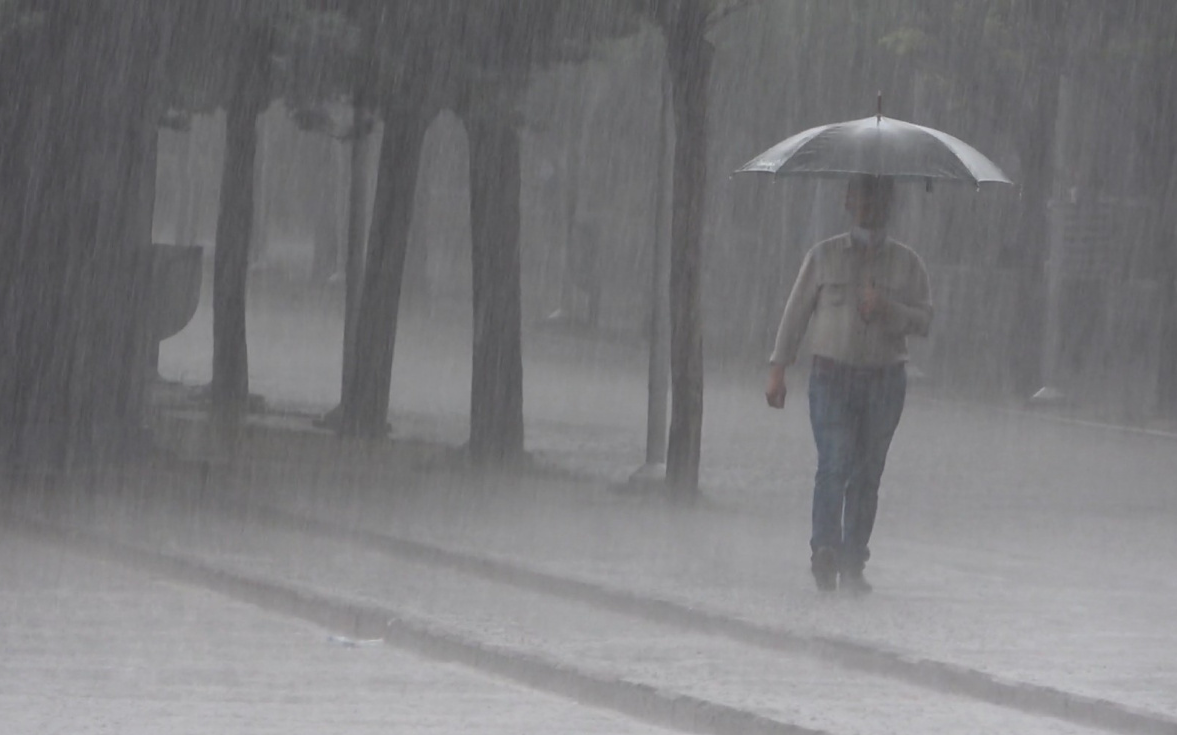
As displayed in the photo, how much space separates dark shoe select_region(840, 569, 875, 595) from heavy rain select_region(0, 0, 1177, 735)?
0.02 metres

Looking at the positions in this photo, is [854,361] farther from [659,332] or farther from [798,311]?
[659,332]

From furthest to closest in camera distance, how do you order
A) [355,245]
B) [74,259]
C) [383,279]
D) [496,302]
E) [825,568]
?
[355,245] → [383,279] → [496,302] → [74,259] → [825,568]

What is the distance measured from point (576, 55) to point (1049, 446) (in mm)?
6399

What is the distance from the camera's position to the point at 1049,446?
63.0 feet

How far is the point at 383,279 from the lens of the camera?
55.5 feet

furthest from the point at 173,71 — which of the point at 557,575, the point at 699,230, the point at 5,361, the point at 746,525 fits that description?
the point at 557,575

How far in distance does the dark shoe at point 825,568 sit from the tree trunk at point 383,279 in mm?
7290

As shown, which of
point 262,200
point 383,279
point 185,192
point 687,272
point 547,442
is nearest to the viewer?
point 687,272

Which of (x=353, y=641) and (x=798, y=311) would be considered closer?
(x=353, y=641)

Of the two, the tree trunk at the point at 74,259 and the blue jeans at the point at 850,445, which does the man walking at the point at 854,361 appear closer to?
the blue jeans at the point at 850,445

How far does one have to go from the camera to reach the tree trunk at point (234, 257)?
18391 millimetres

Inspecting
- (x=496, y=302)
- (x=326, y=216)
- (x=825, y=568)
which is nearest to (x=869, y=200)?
(x=825, y=568)

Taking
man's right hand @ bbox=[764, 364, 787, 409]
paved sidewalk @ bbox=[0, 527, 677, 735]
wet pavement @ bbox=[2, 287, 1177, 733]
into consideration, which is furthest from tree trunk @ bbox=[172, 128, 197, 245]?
paved sidewalk @ bbox=[0, 527, 677, 735]

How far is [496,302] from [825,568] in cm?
601
